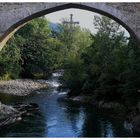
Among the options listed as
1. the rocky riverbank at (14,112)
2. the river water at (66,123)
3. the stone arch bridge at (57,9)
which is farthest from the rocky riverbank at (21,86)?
the stone arch bridge at (57,9)

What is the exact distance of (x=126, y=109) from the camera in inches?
799

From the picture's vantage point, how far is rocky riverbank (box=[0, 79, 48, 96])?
27.3 meters

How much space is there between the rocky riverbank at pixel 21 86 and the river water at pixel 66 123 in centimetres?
440

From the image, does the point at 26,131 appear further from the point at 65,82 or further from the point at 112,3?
the point at 65,82

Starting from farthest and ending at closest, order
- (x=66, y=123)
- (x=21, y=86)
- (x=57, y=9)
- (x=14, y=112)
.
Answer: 1. (x=21, y=86)
2. (x=14, y=112)
3. (x=66, y=123)
4. (x=57, y=9)

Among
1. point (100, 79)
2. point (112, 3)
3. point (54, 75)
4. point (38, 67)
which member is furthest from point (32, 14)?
point (54, 75)

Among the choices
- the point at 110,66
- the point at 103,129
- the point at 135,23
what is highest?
the point at 135,23

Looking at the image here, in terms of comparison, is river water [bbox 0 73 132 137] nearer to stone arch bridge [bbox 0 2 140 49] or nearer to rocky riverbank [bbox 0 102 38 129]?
rocky riverbank [bbox 0 102 38 129]

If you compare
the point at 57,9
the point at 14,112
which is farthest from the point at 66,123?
the point at 57,9

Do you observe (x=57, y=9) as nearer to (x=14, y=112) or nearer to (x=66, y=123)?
(x=66, y=123)

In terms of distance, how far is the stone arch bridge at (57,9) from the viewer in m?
11.6

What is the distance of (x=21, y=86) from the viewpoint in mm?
29359

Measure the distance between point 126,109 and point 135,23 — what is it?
9283 millimetres

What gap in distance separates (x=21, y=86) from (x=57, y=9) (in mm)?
17761
